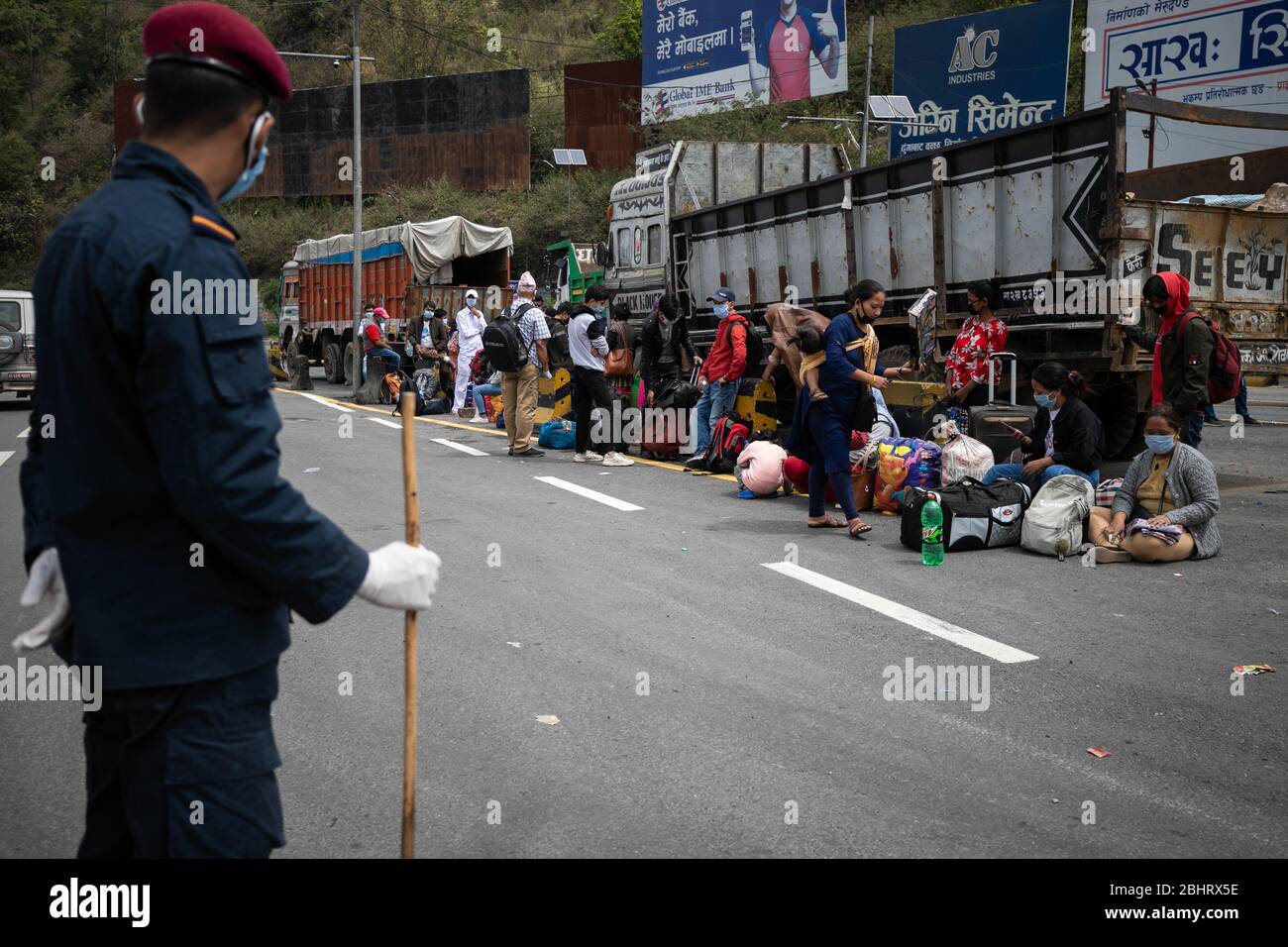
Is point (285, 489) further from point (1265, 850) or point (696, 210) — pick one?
point (696, 210)

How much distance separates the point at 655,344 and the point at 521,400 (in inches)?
66.2

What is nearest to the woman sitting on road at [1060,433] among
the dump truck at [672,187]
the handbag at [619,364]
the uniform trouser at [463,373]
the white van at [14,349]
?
the handbag at [619,364]

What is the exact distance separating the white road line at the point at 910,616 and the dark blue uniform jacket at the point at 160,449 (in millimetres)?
4273

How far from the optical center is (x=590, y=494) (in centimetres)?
1067

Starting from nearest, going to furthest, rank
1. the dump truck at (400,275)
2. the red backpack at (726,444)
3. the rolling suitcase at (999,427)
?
the rolling suitcase at (999,427)
the red backpack at (726,444)
the dump truck at (400,275)

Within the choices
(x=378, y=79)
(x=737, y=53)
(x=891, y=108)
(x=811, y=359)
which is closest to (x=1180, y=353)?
(x=811, y=359)

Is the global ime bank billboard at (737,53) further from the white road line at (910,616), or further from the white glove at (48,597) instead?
the white glove at (48,597)

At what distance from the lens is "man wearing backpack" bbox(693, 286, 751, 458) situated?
1191 cm

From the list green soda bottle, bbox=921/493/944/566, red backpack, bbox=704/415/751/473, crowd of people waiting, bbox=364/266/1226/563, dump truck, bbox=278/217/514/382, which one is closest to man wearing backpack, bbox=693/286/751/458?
crowd of people waiting, bbox=364/266/1226/563

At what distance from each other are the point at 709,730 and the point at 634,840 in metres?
1.02

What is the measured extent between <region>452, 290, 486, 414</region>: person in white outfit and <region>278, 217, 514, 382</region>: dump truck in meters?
4.78

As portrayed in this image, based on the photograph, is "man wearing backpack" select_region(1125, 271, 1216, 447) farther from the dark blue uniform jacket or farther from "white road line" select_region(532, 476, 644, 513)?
the dark blue uniform jacket

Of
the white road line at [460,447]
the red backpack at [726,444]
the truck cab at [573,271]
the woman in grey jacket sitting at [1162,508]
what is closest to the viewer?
the woman in grey jacket sitting at [1162,508]

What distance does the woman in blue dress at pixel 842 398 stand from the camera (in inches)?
342
